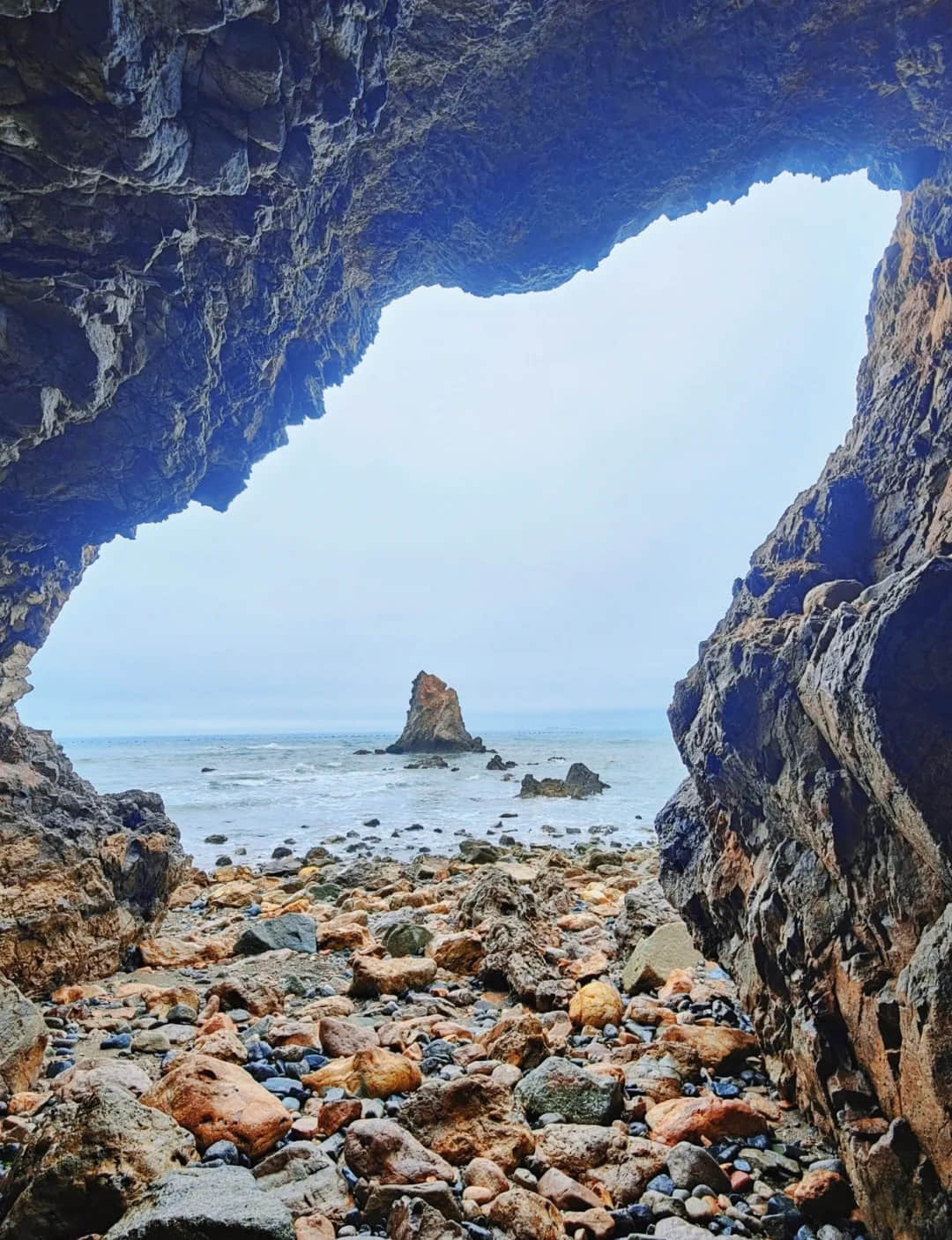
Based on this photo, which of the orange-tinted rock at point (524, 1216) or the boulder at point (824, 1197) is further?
the boulder at point (824, 1197)

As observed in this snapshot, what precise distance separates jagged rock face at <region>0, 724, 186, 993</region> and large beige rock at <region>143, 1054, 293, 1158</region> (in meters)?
3.29

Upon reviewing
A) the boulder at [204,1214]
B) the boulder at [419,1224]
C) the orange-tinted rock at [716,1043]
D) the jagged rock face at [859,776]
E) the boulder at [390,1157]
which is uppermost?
the jagged rock face at [859,776]

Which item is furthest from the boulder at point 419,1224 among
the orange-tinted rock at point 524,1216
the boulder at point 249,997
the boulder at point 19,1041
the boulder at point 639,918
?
the boulder at point 639,918

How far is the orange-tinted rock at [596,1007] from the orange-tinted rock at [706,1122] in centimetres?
151

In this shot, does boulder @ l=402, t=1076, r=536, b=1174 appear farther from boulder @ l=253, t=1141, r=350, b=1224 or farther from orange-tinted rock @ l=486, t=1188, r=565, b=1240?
boulder @ l=253, t=1141, r=350, b=1224

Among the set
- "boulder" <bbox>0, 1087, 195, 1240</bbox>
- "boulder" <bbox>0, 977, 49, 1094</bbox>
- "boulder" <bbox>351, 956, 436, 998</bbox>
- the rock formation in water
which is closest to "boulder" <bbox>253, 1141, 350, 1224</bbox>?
"boulder" <bbox>0, 1087, 195, 1240</bbox>

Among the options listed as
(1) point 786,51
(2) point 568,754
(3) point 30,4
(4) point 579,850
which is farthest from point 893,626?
(2) point 568,754

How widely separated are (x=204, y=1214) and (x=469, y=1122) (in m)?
1.74

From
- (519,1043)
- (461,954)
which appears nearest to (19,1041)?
(519,1043)

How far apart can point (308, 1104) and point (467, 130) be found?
32.2 ft

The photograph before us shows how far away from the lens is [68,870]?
651cm

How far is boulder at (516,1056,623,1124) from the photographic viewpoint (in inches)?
151

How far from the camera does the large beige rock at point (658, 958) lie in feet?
19.8

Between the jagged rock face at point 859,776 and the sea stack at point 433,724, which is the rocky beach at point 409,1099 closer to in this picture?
the jagged rock face at point 859,776
